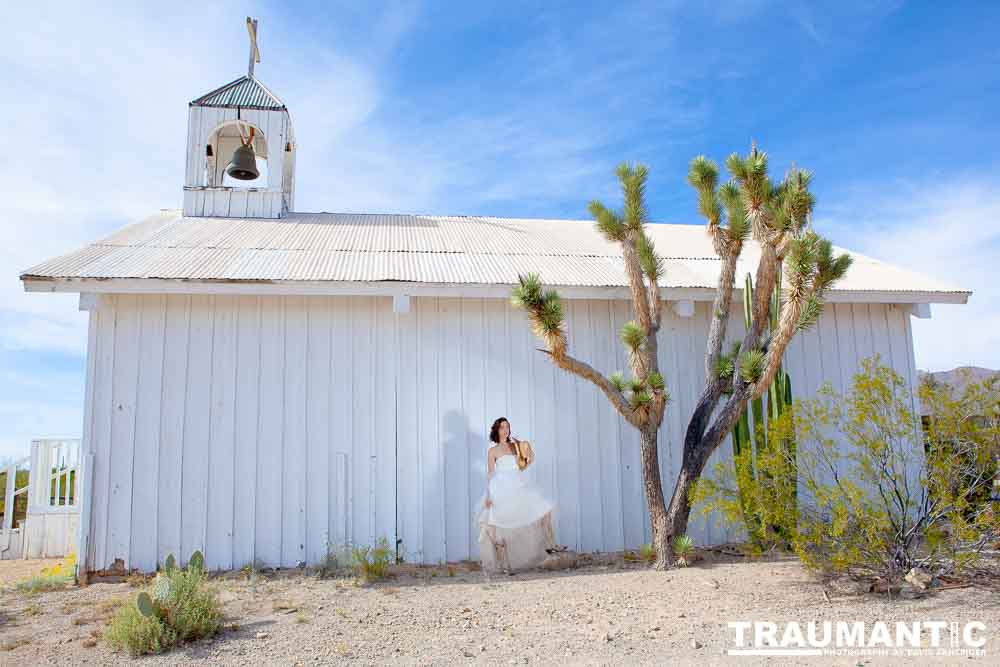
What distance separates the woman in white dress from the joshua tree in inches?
45.8

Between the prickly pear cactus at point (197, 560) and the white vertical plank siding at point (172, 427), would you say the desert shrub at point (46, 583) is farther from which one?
the prickly pear cactus at point (197, 560)

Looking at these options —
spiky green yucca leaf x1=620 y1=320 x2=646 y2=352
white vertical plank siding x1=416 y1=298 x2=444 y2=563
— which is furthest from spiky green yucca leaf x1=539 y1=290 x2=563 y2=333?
white vertical plank siding x1=416 y1=298 x2=444 y2=563

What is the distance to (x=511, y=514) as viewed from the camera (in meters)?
7.70

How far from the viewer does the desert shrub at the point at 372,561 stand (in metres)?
7.32

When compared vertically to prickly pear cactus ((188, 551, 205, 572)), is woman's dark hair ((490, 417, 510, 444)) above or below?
above

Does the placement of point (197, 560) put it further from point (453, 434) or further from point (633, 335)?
point (633, 335)

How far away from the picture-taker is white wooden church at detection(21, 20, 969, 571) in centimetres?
782

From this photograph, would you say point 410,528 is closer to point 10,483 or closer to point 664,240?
point 664,240

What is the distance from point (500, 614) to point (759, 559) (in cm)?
343

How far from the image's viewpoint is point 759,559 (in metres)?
7.86

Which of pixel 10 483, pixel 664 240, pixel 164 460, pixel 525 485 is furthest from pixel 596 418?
pixel 10 483

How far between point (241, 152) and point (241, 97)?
124 cm

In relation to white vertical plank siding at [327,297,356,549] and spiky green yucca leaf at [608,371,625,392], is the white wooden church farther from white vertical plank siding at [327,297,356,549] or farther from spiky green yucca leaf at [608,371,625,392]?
spiky green yucca leaf at [608,371,625,392]

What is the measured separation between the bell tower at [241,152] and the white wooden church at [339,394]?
228 cm
